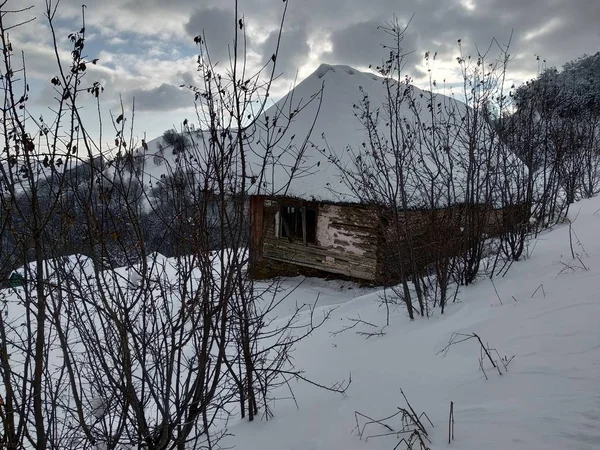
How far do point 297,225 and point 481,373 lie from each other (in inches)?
344

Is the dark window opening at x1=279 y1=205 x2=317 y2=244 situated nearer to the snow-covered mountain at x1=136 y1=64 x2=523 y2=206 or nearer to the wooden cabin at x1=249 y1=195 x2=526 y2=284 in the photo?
the wooden cabin at x1=249 y1=195 x2=526 y2=284

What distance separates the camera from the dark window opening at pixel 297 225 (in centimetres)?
1099

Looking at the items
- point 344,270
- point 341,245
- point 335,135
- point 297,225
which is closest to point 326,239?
point 341,245

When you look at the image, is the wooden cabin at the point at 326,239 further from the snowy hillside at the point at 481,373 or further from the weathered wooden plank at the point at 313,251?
the snowy hillside at the point at 481,373

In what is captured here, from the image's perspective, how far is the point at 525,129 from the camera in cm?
714

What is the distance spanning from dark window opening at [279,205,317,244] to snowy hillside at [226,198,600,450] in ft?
19.3

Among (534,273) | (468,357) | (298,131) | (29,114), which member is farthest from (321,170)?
(29,114)

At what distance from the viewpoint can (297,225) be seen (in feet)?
37.5

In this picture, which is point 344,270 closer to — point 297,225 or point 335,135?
point 297,225

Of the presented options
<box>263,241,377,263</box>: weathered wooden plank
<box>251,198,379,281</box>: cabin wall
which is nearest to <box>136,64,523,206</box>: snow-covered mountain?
<box>251,198,379,281</box>: cabin wall

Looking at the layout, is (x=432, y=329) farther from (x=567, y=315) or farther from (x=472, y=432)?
(x=472, y=432)

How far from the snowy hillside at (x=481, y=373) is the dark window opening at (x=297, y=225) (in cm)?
587

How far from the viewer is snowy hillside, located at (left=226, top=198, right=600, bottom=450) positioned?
217 centimetres

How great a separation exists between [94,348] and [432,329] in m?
3.04
